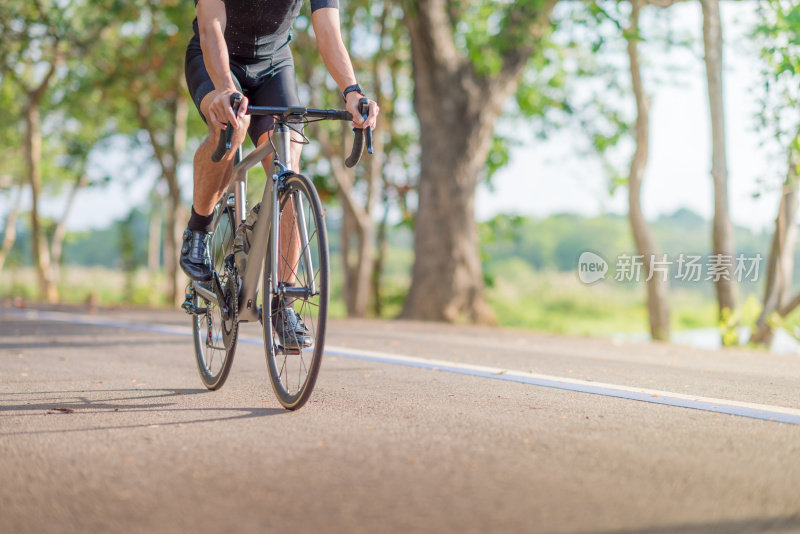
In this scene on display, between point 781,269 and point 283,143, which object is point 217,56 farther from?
point 781,269

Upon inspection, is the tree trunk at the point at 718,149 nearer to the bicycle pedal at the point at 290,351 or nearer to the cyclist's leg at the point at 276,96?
the cyclist's leg at the point at 276,96

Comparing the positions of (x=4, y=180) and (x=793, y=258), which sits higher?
(x=4, y=180)

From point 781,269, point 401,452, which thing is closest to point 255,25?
point 401,452

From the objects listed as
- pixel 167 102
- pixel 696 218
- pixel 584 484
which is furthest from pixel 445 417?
pixel 696 218

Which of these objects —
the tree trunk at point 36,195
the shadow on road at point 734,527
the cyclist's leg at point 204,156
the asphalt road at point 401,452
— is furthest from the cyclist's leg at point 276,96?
the tree trunk at point 36,195

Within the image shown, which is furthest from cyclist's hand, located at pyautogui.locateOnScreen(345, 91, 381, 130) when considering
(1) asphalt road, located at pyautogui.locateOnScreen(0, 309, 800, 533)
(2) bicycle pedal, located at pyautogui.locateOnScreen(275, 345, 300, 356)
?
(1) asphalt road, located at pyautogui.locateOnScreen(0, 309, 800, 533)

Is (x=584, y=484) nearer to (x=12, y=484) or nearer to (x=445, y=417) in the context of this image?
(x=445, y=417)

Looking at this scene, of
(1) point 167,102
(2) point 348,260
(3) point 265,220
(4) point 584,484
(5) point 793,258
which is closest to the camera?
(4) point 584,484

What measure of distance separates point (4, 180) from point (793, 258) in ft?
105

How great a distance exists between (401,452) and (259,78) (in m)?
2.22

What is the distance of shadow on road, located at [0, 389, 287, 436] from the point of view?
10.2 feet

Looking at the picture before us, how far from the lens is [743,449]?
258cm

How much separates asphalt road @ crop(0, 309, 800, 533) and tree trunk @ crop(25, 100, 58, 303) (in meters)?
19.0

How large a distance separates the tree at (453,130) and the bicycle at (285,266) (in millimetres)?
8277
